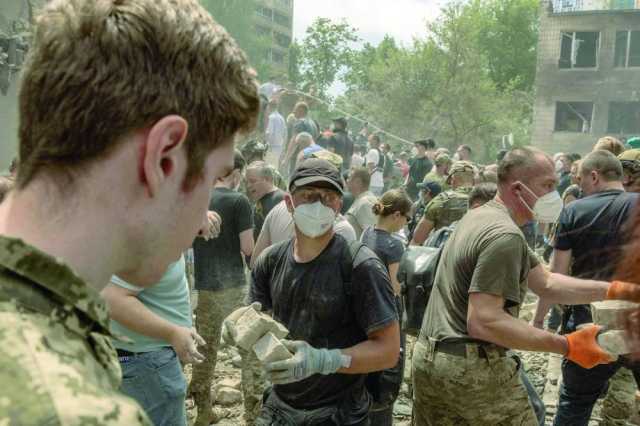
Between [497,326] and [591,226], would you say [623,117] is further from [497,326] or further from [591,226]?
[497,326]

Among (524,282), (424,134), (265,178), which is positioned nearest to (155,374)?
(524,282)

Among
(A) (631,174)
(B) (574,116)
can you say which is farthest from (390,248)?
(B) (574,116)

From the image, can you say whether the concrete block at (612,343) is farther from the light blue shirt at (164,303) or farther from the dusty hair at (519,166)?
the light blue shirt at (164,303)

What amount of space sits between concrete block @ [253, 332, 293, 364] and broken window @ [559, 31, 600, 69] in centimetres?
3442

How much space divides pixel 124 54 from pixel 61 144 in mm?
181


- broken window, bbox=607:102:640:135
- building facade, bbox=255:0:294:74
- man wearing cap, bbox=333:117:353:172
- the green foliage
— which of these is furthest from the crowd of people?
building facade, bbox=255:0:294:74

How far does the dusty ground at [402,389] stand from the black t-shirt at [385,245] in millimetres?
1556

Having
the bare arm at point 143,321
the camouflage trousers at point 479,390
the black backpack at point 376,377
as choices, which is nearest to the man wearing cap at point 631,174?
the black backpack at point 376,377

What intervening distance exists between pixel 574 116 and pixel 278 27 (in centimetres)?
6151

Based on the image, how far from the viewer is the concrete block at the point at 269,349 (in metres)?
2.62

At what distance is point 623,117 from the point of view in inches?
1261

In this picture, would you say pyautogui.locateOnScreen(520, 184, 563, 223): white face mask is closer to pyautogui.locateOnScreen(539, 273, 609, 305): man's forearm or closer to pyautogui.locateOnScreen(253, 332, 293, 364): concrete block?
pyautogui.locateOnScreen(539, 273, 609, 305): man's forearm

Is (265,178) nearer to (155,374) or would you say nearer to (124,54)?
(155,374)

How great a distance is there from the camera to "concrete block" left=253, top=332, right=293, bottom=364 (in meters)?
2.62
